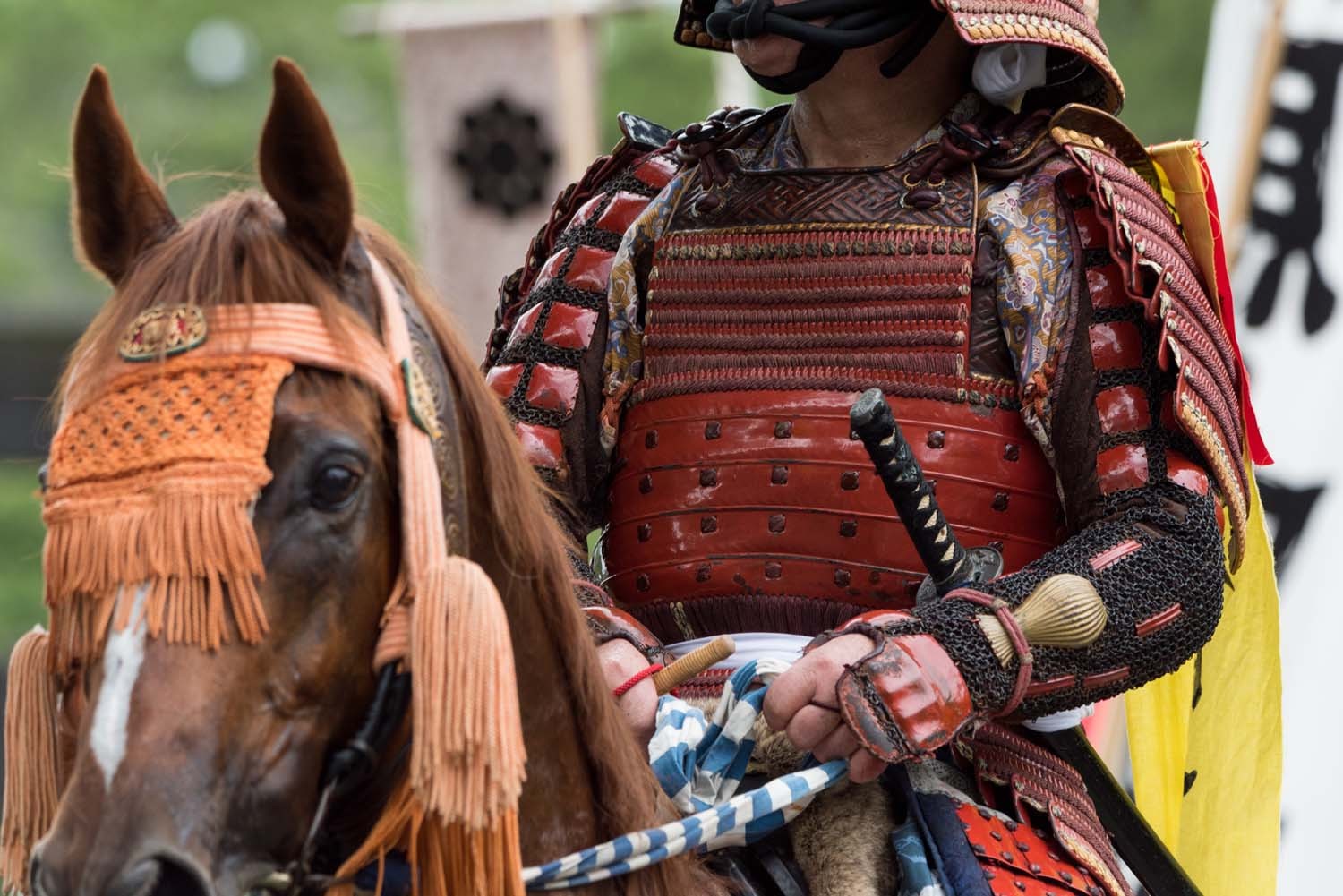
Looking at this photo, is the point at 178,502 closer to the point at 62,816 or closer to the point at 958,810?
the point at 62,816

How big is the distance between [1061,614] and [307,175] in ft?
4.54

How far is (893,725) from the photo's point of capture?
8.78 ft

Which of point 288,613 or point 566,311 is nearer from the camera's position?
point 288,613

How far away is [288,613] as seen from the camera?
198 cm

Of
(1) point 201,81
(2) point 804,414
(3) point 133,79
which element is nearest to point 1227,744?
(2) point 804,414

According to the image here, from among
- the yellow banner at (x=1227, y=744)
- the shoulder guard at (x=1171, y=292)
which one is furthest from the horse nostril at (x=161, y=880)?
the yellow banner at (x=1227, y=744)

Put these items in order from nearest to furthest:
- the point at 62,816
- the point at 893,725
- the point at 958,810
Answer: the point at 62,816 → the point at 893,725 → the point at 958,810

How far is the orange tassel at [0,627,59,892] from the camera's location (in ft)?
7.20

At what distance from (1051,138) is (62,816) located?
2.11 m

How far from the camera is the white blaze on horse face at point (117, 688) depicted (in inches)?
74.2

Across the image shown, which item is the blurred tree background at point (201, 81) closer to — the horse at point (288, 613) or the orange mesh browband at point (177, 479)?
the horse at point (288, 613)

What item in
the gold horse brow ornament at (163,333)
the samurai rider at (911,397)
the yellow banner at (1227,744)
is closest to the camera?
the gold horse brow ornament at (163,333)

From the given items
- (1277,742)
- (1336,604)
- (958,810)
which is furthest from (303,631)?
(1336,604)

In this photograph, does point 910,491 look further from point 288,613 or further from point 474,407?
point 288,613
